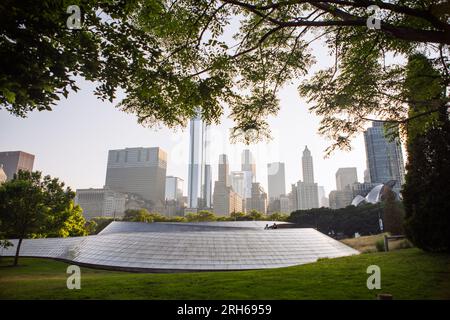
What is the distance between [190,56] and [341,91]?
5390 millimetres

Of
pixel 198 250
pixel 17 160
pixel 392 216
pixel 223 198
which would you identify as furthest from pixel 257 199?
pixel 198 250

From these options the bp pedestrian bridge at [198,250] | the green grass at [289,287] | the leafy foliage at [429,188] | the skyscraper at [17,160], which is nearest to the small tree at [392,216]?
the bp pedestrian bridge at [198,250]

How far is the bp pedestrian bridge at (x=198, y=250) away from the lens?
63.6 ft

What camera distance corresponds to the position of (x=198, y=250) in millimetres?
21250

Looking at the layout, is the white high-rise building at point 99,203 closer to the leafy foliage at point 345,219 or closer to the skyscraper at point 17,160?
the skyscraper at point 17,160

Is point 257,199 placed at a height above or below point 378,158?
below

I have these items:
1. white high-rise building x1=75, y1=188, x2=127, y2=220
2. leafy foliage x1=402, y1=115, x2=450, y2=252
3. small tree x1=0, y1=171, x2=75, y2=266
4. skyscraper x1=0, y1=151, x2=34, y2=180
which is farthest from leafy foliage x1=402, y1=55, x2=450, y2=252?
white high-rise building x1=75, y1=188, x2=127, y2=220

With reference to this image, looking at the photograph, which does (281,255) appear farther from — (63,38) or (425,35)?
(63,38)

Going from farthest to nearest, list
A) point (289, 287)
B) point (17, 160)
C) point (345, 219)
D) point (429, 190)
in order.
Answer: point (345, 219), point (17, 160), point (429, 190), point (289, 287)

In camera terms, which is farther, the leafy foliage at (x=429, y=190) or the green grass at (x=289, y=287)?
the leafy foliage at (x=429, y=190)

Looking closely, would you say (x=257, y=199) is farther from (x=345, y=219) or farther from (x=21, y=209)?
(x=21, y=209)

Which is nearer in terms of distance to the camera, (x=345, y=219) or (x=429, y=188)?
(x=429, y=188)

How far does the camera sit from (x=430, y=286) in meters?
7.20
